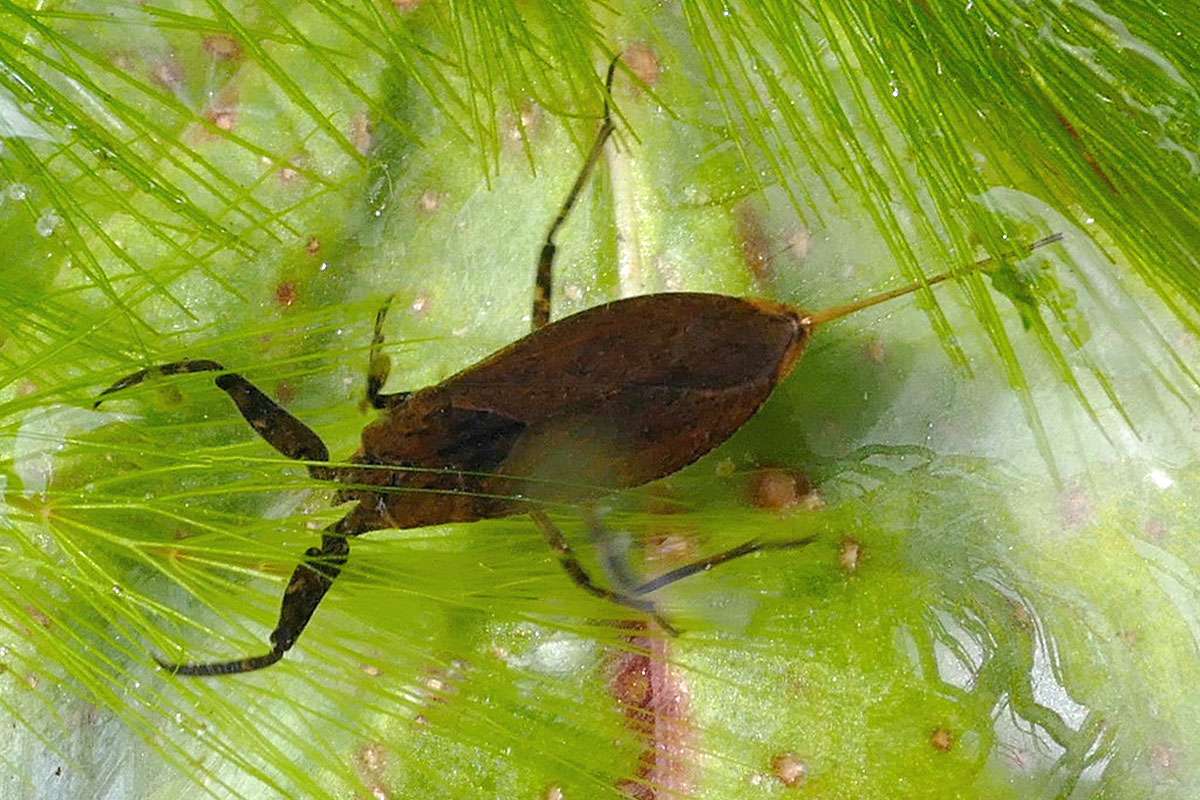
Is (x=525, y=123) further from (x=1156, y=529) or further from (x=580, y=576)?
(x=1156, y=529)

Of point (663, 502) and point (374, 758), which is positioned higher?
point (663, 502)

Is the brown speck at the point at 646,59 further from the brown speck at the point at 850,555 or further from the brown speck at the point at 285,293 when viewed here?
the brown speck at the point at 850,555

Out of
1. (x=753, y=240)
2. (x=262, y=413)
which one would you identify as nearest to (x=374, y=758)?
(x=262, y=413)

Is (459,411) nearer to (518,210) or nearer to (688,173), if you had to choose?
(518,210)

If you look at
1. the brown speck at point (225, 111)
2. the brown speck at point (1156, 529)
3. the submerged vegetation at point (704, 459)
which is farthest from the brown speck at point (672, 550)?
the brown speck at point (225, 111)

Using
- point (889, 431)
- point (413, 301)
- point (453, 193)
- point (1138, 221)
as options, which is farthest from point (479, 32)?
point (1138, 221)

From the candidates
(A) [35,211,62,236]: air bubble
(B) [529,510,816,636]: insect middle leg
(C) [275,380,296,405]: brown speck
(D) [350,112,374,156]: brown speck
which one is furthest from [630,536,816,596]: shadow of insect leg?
(A) [35,211,62,236]: air bubble
